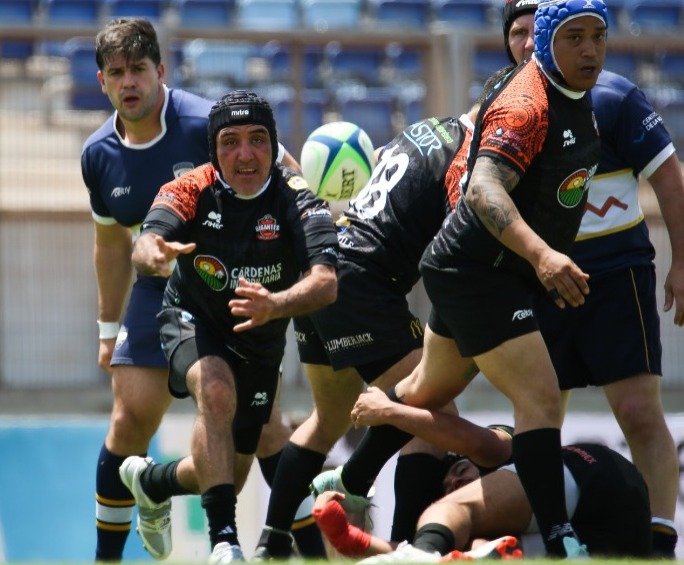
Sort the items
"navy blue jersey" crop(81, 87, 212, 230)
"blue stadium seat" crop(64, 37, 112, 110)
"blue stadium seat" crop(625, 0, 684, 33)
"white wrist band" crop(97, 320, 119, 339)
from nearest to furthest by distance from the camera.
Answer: "navy blue jersey" crop(81, 87, 212, 230)
"white wrist band" crop(97, 320, 119, 339)
"blue stadium seat" crop(64, 37, 112, 110)
"blue stadium seat" crop(625, 0, 684, 33)

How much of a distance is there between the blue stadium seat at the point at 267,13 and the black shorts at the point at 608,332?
10399 mm

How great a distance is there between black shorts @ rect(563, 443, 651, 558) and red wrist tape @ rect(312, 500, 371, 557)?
829 mm

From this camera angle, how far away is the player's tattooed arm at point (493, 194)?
438cm

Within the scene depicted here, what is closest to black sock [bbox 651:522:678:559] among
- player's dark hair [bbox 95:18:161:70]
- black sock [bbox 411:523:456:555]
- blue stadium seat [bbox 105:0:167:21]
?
black sock [bbox 411:523:456:555]

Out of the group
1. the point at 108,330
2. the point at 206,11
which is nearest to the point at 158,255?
the point at 108,330

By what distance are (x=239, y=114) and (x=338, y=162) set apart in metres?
1.40

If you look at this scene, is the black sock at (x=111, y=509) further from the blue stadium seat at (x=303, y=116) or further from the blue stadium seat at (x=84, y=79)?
the blue stadium seat at (x=84, y=79)

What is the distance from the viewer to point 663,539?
18.0ft

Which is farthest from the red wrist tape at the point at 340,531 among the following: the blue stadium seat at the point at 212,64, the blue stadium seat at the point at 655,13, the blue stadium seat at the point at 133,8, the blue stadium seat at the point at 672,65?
the blue stadium seat at the point at 655,13

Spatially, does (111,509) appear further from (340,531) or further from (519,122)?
(519,122)

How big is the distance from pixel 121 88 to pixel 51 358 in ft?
13.7

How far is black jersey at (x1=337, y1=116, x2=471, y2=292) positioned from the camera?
569 centimetres

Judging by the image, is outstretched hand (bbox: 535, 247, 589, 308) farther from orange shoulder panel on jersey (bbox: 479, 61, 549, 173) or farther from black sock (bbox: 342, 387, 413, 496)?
black sock (bbox: 342, 387, 413, 496)

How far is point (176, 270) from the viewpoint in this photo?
5.68 m
